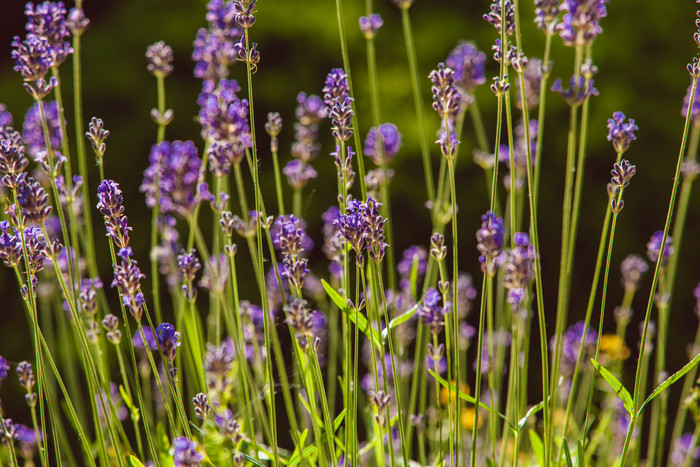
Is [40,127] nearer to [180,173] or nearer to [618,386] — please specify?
[180,173]

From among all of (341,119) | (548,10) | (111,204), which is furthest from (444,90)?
(111,204)

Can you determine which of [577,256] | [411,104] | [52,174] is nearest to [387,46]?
[411,104]

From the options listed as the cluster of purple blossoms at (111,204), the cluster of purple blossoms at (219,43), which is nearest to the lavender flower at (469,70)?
the cluster of purple blossoms at (219,43)

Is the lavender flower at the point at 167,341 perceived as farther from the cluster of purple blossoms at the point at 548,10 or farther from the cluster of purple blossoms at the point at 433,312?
the cluster of purple blossoms at the point at 548,10

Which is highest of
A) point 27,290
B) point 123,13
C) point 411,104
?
point 123,13

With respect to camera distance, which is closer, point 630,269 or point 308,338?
point 308,338

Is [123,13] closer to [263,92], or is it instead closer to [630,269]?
[263,92]
